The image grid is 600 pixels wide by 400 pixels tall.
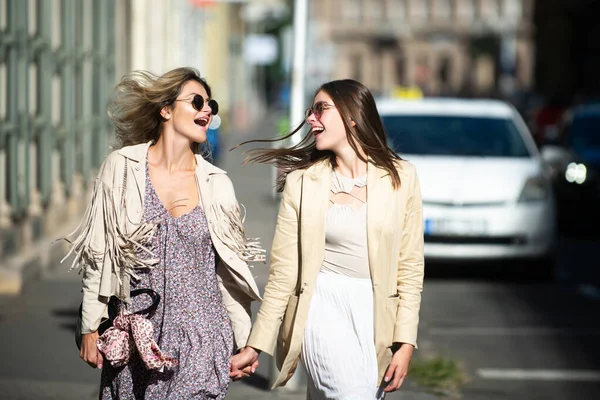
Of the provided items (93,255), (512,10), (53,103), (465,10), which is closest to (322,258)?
(93,255)

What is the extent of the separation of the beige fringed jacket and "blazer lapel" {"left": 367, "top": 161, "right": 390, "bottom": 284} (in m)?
0.45

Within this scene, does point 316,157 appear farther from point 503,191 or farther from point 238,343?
point 503,191

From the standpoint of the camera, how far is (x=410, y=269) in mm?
4340

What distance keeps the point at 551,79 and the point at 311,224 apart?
6911cm

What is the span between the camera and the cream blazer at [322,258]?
425 cm

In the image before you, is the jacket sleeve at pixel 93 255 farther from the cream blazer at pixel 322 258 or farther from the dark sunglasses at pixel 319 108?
the dark sunglasses at pixel 319 108

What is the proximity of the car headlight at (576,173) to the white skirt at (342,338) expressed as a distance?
1371cm

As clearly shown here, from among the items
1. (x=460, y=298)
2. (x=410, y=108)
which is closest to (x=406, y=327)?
(x=460, y=298)

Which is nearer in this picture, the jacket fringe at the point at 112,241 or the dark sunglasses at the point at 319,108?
the jacket fringe at the point at 112,241

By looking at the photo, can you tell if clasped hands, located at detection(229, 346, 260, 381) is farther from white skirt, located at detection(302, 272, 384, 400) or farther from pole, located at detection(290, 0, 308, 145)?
pole, located at detection(290, 0, 308, 145)

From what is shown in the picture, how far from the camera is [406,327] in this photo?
4.28 metres

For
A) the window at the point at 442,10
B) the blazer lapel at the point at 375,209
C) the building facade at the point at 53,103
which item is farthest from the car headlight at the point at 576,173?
the window at the point at 442,10

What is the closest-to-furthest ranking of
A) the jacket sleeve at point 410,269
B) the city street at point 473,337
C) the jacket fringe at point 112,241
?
the jacket fringe at point 112,241 → the jacket sleeve at point 410,269 → the city street at point 473,337

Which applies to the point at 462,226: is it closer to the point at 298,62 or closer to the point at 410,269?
the point at 298,62
